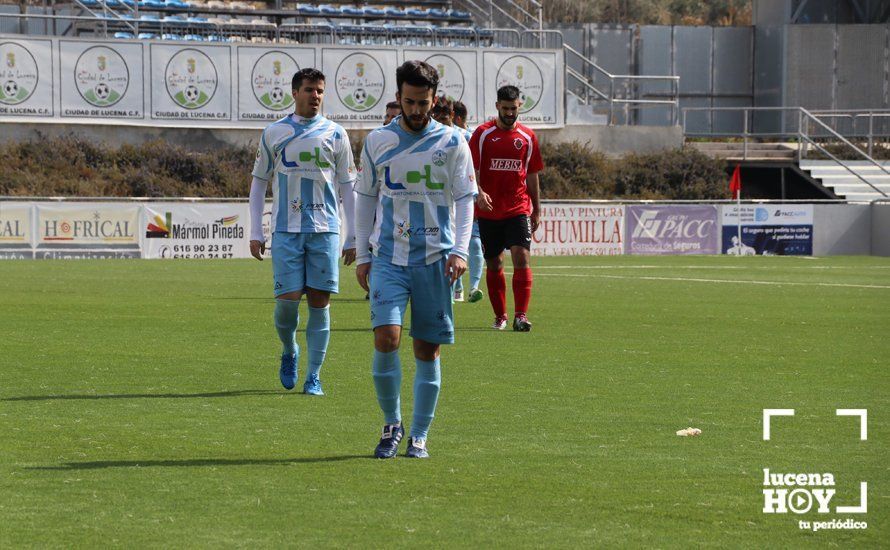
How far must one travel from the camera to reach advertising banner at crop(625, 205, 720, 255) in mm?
34250

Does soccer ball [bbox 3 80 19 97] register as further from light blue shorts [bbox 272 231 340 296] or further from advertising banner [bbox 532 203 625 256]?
light blue shorts [bbox 272 231 340 296]

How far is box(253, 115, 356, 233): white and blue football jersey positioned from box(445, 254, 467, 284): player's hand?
2.87 m

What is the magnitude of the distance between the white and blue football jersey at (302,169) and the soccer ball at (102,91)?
29191 mm

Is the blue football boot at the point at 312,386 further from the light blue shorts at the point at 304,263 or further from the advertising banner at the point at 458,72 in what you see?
the advertising banner at the point at 458,72

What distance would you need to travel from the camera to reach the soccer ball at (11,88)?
37162 millimetres

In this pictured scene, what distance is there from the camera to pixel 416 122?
7.14m

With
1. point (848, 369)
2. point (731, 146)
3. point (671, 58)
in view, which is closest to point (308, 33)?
point (731, 146)

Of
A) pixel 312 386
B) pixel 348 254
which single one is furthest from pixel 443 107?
pixel 348 254

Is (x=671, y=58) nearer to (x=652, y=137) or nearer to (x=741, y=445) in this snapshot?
(x=652, y=137)

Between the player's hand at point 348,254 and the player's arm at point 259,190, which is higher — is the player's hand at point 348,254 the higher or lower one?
the lower one

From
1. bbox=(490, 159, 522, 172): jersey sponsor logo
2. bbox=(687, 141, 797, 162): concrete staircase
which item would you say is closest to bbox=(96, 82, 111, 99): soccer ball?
bbox=(687, 141, 797, 162): concrete staircase

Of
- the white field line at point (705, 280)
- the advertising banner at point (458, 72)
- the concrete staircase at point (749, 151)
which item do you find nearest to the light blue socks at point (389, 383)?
the white field line at point (705, 280)

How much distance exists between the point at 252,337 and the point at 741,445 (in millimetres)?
6833

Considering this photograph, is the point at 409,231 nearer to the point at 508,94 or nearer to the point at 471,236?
the point at 471,236
